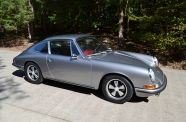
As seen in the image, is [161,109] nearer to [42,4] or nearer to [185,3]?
[185,3]

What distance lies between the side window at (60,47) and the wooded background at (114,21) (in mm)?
4665

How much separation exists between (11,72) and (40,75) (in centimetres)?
220

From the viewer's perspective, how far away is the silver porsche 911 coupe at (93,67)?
5680mm

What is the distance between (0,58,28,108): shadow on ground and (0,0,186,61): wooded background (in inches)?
220

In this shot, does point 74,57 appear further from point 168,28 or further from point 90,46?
point 168,28

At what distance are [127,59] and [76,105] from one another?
1665mm

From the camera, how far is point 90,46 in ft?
22.1

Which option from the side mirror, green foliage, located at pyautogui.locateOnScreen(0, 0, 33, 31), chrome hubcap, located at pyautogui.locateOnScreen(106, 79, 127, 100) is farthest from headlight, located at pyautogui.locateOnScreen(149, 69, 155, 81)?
green foliage, located at pyautogui.locateOnScreen(0, 0, 33, 31)

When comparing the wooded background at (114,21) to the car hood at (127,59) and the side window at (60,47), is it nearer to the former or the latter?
the car hood at (127,59)

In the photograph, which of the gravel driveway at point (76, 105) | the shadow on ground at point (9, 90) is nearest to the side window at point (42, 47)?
the gravel driveway at point (76, 105)

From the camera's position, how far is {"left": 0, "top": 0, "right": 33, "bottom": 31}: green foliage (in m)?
14.5

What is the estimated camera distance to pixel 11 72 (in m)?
9.05

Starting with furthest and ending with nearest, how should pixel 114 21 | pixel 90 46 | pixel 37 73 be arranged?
pixel 114 21
pixel 37 73
pixel 90 46

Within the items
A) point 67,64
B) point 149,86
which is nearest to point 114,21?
point 67,64
